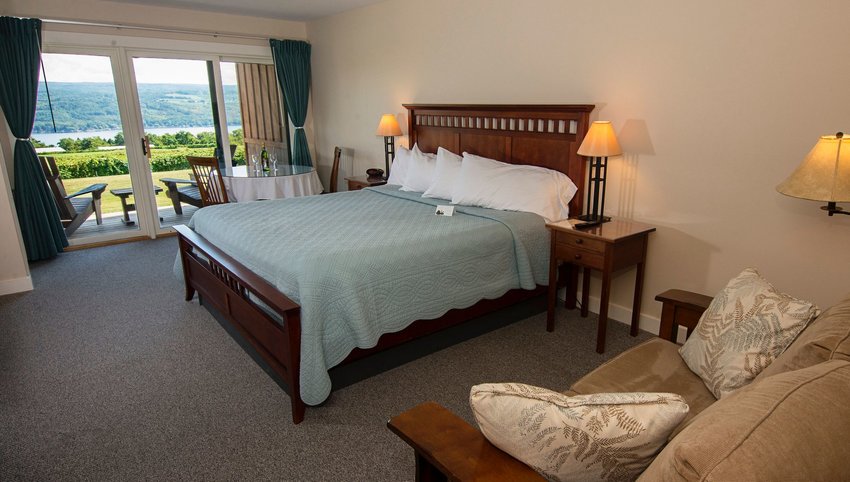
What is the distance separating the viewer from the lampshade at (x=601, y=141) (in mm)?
2988

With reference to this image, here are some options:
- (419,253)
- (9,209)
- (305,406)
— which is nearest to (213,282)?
(305,406)

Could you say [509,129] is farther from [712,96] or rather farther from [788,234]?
[788,234]

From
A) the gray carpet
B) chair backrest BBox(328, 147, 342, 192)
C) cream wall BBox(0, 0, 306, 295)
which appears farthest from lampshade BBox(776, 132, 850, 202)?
cream wall BBox(0, 0, 306, 295)

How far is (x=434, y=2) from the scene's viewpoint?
14.3 ft

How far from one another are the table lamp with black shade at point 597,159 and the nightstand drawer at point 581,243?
222mm

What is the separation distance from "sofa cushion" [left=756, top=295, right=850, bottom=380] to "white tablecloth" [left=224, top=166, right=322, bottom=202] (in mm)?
4489

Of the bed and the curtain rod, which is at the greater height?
the curtain rod

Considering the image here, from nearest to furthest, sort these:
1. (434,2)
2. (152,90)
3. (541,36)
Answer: (541,36) → (434,2) → (152,90)

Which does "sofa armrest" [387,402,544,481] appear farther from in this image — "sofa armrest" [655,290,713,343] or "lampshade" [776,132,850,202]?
"lampshade" [776,132,850,202]

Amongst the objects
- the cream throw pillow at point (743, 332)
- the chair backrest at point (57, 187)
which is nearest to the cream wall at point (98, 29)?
the chair backrest at point (57, 187)

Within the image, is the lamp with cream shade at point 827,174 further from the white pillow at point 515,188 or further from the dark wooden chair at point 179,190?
the dark wooden chair at point 179,190

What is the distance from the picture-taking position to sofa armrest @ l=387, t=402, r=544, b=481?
1.15m

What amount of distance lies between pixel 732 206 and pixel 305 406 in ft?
8.31

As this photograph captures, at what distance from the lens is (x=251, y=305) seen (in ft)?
8.74
